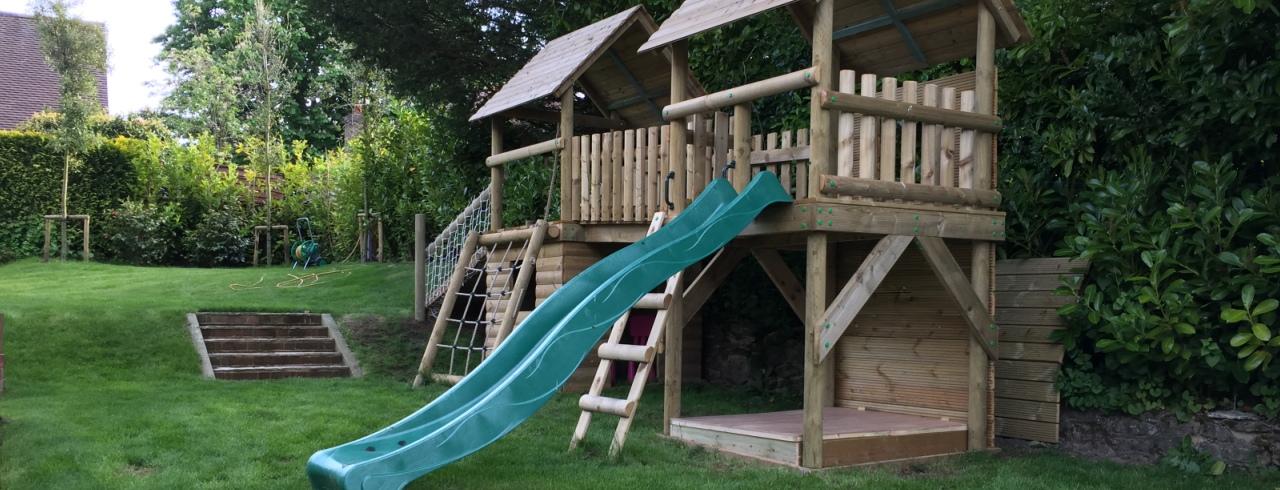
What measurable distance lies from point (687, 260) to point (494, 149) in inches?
210

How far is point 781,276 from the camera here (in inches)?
298

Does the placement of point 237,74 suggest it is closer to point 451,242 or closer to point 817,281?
point 451,242

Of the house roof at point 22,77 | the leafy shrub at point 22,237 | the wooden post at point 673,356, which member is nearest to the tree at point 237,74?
the house roof at point 22,77

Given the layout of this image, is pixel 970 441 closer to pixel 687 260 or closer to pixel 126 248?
pixel 687 260

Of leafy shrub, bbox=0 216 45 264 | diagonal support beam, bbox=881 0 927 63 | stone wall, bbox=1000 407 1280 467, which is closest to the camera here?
stone wall, bbox=1000 407 1280 467

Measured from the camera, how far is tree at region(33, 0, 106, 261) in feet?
58.7

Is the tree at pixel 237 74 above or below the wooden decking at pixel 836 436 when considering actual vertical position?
above

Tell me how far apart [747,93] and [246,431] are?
4.00 m

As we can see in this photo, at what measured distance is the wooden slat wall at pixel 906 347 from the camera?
7.11 m

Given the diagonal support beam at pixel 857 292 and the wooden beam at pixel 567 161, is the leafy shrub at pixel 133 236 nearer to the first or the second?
the wooden beam at pixel 567 161

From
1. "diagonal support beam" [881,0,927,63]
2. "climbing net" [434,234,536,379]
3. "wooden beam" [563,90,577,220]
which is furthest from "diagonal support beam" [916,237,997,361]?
"climbing net" [434,234,536,379]

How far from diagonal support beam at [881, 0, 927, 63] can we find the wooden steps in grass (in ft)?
21.0

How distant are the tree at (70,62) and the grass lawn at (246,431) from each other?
721 cm

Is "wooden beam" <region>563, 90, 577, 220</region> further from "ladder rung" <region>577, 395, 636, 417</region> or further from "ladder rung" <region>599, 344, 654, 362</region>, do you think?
"ladder rung" <region>577, 395, 636, 417</region>
